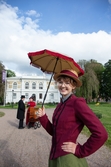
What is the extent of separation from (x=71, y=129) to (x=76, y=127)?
6cm

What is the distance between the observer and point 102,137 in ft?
4.43

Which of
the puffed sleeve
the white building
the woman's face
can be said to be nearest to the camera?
the puffed sleeve

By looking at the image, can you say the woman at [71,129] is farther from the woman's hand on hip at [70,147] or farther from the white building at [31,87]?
the white building at [31,87]

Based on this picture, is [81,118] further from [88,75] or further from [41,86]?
[41,86]

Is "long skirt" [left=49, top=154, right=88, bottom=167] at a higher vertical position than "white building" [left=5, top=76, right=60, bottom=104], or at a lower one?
lower

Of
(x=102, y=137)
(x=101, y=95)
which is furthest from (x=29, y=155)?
(x=101, y=95)

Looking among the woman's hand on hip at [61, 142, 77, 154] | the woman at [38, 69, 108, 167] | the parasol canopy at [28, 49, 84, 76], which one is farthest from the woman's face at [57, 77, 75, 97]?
the woman's hand on hip at [61, 142, 77, 154]

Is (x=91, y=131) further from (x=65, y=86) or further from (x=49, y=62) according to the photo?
(x=49, y=62)

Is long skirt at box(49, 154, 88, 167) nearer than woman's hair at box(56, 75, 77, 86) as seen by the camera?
Yes

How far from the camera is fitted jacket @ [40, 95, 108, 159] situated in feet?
4.49

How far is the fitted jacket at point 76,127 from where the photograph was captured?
4.49 ft

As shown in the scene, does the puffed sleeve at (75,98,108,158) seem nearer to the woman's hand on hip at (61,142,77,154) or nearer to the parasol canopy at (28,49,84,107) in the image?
the woman's hand on hip at (61,142,77,154)

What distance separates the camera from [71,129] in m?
1.54

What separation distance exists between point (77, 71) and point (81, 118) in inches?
27.5
